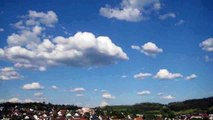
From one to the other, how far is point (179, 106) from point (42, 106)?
78.2 metres

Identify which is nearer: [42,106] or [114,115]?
[114,115]

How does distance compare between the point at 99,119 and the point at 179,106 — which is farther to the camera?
the point at 179,106

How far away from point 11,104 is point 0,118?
224ft

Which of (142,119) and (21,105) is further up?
(21,105)

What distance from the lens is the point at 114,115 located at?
6097 inches

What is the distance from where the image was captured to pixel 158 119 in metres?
140

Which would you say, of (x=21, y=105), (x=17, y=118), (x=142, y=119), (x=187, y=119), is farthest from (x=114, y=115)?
(x=21, y=105)

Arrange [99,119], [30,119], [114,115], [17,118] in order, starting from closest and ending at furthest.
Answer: [17,118] < [30,119] < [99,119] < [114,115]

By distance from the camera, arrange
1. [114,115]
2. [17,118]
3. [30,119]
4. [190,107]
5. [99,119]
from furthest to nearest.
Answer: [190,107]
[114,115]
[99,119]
[30,119]
[17,118]

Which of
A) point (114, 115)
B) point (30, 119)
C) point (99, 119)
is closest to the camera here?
point (30, 119)

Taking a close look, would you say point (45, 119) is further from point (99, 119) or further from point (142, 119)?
point (142, 119)

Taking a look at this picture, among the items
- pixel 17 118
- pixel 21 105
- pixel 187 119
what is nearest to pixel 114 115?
pixel 187 119

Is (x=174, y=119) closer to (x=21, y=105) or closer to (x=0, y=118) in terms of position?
(x=0, y=118)

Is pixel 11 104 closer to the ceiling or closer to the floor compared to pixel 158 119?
closer to the ceiling
